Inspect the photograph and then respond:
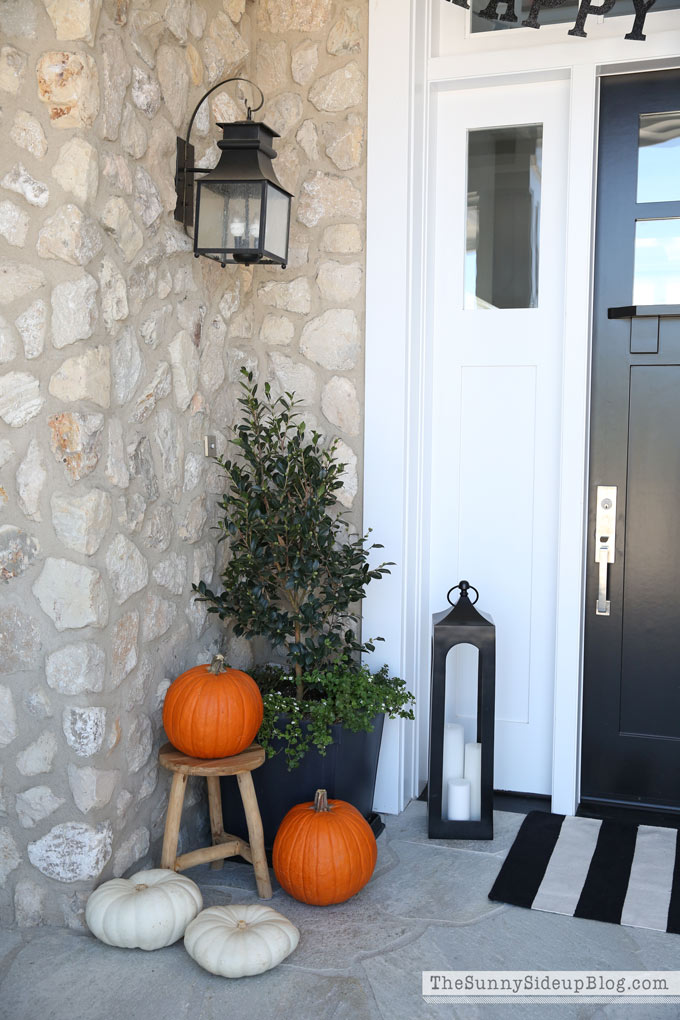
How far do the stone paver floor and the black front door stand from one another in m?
0.81

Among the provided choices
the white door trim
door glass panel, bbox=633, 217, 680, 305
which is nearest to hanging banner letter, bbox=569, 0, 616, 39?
the white door trim

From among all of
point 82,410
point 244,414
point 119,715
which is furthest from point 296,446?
point 119,715

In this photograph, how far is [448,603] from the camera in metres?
3.30

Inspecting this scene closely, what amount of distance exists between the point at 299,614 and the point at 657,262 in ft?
5.46

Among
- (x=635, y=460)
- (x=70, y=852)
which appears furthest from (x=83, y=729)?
(x=635, y=460)

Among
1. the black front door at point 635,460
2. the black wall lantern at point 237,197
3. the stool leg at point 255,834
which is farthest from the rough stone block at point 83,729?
the black front door at point 635,460

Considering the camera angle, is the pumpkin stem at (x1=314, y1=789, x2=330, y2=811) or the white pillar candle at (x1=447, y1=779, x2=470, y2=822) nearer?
the pumpkin stem at (x1=314, y1=789, x2=330, y2=811)

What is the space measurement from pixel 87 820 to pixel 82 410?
1.04 metres

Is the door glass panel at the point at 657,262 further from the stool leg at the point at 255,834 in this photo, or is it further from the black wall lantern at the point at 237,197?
the stool leg at the point at 255,834

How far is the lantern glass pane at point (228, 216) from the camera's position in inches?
99.8

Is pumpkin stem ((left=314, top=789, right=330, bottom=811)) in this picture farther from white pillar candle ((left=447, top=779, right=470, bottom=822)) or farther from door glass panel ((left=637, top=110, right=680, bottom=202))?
door glass panel ((left=637, top=110, right=680, bottom=202))

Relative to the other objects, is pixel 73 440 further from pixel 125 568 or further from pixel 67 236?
pixel 67 236

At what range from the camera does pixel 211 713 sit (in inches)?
95.4

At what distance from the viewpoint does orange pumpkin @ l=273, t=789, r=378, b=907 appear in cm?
240
